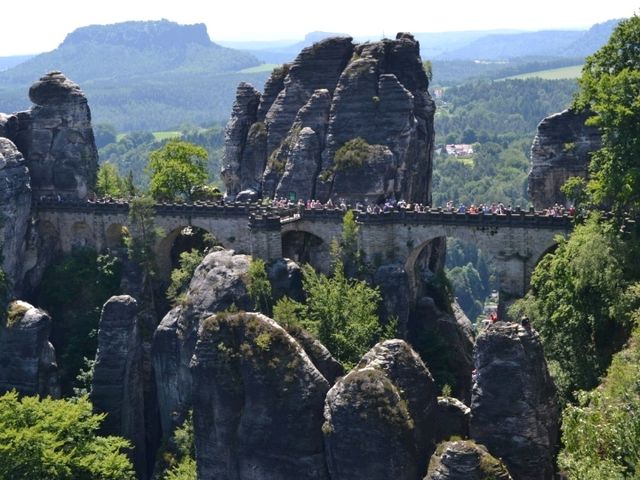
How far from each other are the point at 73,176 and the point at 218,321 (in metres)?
31.2

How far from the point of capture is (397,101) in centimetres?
6925

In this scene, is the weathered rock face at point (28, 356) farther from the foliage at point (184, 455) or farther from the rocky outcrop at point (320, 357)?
the rocky outcrop at point (320, 357)

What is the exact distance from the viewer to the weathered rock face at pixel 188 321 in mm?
59250

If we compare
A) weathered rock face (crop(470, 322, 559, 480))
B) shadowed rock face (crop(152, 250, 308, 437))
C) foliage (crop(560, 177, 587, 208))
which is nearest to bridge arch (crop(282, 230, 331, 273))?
shadowed rock face (crop(152, 250, 308, 437))

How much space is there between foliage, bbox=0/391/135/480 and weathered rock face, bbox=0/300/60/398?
897cm

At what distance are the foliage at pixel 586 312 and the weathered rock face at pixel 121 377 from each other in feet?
79.7

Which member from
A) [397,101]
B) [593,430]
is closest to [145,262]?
[397,101]

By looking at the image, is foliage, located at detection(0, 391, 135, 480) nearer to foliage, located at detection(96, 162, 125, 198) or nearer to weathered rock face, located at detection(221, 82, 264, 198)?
foliage, located at detection(96, 162, 125, 198)

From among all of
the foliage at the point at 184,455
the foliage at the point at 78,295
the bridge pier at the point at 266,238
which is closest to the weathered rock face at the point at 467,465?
the foliage at the point at 184,455

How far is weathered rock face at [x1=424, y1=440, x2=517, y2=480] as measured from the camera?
128ft

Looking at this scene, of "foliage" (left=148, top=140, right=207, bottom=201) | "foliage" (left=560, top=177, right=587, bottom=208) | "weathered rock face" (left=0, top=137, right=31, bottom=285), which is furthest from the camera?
"foliage" (left=148, top=140, right=207, bottom=201)

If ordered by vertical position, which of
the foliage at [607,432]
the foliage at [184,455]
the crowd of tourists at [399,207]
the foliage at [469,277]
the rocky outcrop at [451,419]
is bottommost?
the foliage at [469,277]

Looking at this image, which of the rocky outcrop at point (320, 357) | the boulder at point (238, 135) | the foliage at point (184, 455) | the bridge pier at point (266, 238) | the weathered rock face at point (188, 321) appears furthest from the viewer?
the boulder at point (238, 135)

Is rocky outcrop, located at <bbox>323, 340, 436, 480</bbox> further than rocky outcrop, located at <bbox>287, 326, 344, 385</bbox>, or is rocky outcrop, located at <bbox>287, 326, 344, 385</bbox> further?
rocky outcrop, located at <bbox>287, 326, 344, 385</bbox>
